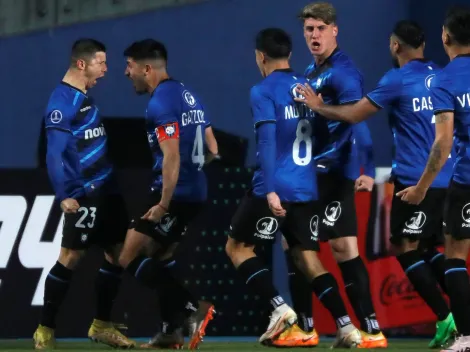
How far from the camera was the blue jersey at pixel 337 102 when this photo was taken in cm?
792

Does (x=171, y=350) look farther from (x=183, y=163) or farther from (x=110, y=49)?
(x=110, y=49)

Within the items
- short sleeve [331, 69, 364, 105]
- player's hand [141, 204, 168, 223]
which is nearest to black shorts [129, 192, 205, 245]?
player's hand [141, 204, 168, 223]

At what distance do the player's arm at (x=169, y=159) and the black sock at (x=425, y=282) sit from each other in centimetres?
144

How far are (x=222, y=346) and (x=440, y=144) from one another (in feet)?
7.78

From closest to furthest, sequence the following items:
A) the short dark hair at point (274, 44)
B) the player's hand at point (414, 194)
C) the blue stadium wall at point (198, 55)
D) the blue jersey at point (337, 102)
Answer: the player's hand at point (414, 194), the short dark hair at point (274, 44), the blue jersey at point (337, 102), the blue stadium wall at point (198, 55)

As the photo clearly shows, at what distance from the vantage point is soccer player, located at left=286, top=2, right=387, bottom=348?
8016 millimetres

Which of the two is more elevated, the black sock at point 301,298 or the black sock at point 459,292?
the black sock at point 459,292

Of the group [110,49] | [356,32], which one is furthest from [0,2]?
[356,32]

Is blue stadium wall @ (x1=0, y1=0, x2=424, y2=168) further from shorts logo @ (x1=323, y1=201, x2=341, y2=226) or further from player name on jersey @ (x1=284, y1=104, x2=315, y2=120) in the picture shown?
player name on jersey @ (x1=284, y1=104, x2=315, y2=120)


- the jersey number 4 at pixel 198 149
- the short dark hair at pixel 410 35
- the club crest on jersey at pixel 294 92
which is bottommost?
the jersey number 4 at pixel 198 149

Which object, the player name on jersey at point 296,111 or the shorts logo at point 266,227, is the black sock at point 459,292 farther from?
the player name on jersey at point 296,111

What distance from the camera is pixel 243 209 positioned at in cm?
780

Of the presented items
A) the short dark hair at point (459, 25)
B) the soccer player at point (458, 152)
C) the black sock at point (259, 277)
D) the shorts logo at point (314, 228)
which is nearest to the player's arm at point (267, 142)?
the shorts logo at point (314, 228)

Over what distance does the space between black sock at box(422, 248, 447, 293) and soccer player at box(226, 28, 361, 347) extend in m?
0.85
